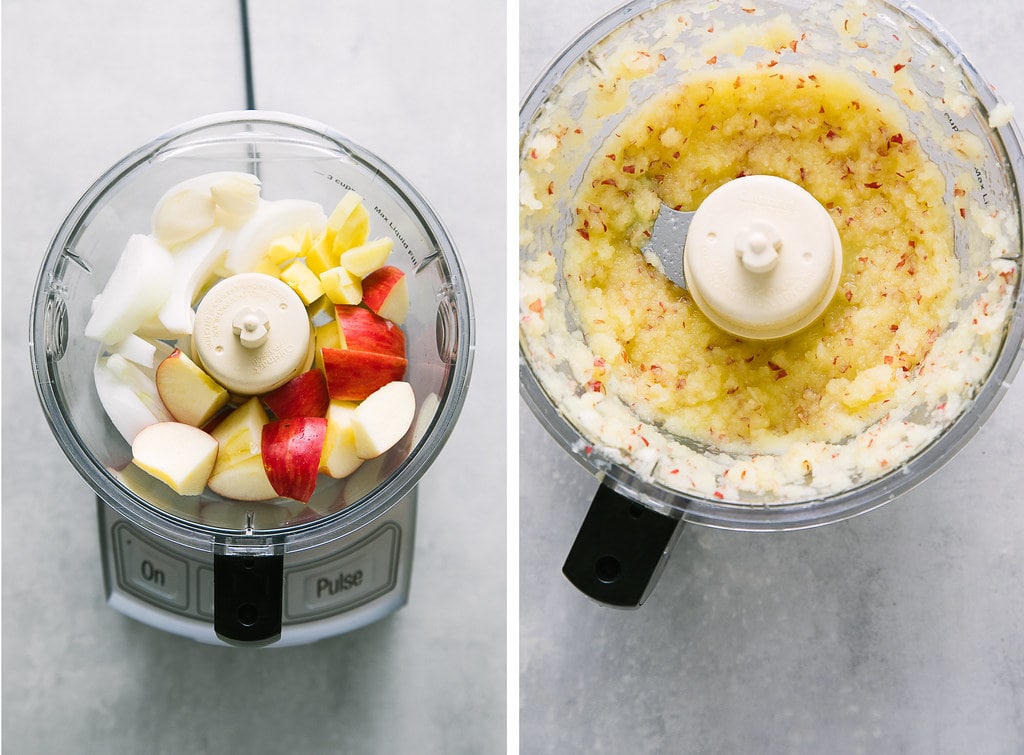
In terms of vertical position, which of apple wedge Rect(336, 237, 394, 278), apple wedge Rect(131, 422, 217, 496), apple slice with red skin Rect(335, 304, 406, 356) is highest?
apple wedge Rect(336, 237, 394, 278)

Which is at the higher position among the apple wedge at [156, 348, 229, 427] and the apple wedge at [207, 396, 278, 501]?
the apple wedge at [156, 348, 229, 427]

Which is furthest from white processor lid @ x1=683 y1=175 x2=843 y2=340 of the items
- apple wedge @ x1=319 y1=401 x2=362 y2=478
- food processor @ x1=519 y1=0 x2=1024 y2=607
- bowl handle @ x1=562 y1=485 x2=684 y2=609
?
apple wedge @ x1=319 y1=401 x2=362 y2=478

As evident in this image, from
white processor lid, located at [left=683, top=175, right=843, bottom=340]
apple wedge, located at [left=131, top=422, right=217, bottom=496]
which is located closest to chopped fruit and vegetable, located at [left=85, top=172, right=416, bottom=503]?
apple wedge, located at [left=131, top=422, right=217, bottom=496]

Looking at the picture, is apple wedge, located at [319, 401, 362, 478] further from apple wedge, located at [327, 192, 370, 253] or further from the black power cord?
the black power cord

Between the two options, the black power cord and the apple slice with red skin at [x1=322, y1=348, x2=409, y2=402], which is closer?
the apple slice with red skin at [x1=322, y1=348, x2=409, y2=402]

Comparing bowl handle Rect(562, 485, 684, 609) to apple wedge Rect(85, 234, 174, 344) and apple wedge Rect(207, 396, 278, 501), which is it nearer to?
apple wedge Rect(207, 396, 278, 501)

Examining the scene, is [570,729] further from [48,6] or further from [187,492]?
[48,6]

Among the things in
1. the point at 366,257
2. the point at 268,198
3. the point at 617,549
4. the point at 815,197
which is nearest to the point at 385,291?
the point at 366,257
